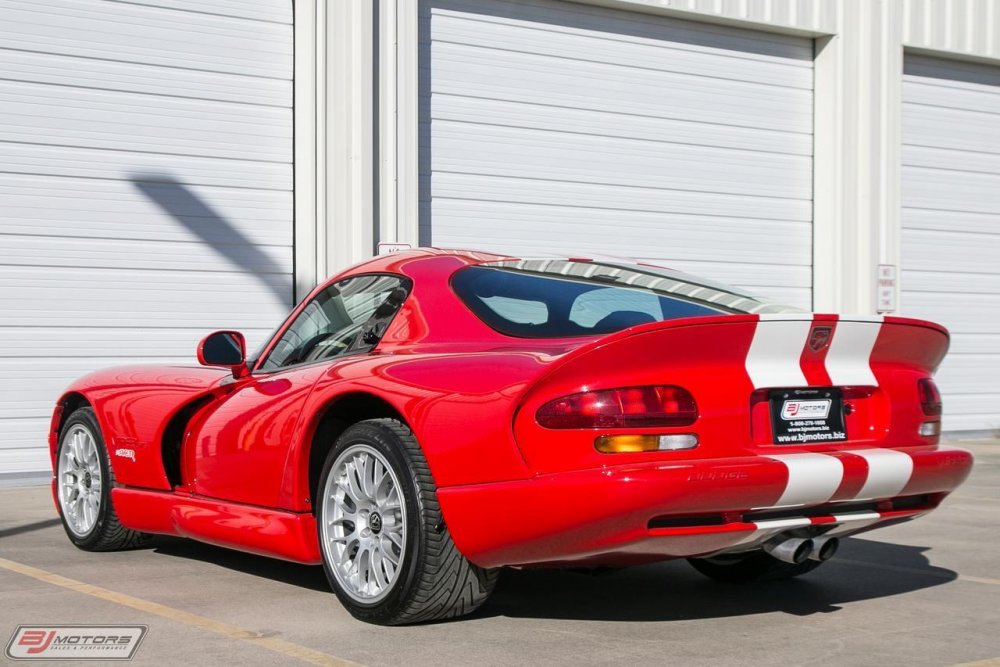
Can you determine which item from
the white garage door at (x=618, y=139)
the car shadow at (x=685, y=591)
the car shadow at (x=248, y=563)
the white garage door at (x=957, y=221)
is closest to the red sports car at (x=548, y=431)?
the car shadow at (x=685, y=591)

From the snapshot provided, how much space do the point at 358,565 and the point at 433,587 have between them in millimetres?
385

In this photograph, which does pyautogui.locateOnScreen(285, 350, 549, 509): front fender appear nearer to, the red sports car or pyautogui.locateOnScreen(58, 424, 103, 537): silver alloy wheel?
the red sports car

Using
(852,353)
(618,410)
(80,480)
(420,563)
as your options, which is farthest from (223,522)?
(852,353)

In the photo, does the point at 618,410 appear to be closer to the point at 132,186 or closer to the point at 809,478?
the point at 809,478

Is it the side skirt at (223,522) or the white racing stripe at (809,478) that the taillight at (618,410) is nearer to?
the white racing stripe at (809,478)

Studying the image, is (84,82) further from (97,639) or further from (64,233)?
(97,639)

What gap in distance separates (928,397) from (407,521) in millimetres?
1868

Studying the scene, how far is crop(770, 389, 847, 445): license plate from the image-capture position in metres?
4.19

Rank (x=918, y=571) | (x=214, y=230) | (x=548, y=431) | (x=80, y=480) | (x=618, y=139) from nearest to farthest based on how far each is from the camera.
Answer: (x=548, y=431) → (x=918, y=571) → (x=80, y=480) → (x=214, y=230) → (x=618, y=139)

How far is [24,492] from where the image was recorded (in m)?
9.85

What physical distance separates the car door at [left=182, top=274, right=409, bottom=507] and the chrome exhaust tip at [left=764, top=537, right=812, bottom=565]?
62.3 inches

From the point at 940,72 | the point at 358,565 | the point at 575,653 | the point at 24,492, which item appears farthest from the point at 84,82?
the point at 940,72

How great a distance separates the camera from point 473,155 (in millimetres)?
12500

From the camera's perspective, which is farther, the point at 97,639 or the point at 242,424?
the point at 242,424
